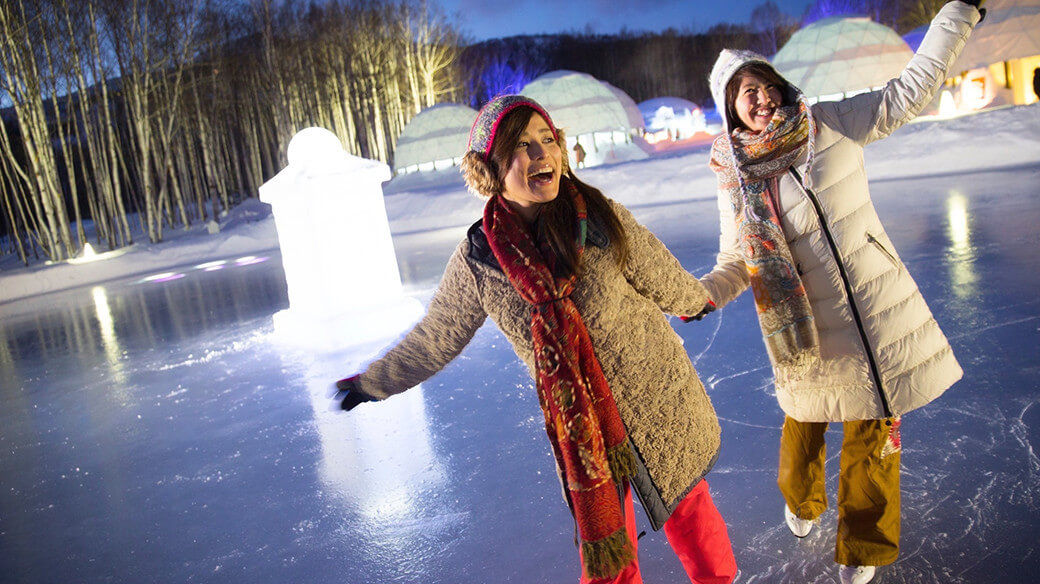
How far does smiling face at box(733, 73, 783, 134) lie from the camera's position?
1.93m

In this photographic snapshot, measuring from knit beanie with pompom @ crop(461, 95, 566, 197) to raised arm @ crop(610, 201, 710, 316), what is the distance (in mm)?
294

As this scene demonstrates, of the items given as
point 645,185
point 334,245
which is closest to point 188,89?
point 645,185

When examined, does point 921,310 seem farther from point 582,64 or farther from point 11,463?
point 582,64

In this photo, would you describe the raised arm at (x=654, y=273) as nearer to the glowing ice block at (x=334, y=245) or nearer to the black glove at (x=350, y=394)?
the black glove at (x=350, y=394)

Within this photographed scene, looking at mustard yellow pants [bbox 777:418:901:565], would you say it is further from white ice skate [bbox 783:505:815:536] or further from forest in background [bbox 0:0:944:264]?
forest in background [bbox 0:0:944:264]

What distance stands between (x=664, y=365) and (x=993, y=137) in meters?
12.4

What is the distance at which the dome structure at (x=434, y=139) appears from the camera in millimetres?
26203

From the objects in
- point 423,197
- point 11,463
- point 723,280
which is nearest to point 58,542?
point 11,463

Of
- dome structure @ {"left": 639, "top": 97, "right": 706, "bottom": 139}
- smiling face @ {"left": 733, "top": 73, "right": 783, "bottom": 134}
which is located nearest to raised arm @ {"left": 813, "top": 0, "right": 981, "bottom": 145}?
smiling face @ {"left": 733, "top": 73, "right": 783, "bottom": 134}

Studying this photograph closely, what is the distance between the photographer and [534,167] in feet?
5.14

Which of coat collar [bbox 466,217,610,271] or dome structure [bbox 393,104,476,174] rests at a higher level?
dome structure [bbox 393,104,476,174]

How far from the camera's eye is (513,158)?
1.58m

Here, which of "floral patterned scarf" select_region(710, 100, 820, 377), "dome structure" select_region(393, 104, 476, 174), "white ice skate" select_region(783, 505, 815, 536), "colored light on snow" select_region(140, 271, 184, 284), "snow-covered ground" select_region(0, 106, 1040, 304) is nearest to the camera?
"floral patterned scarf" select_region(710, 100, 820, 377)

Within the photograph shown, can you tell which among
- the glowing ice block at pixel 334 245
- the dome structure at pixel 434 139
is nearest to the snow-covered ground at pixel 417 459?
the glowing ice block at pixel 334 245
